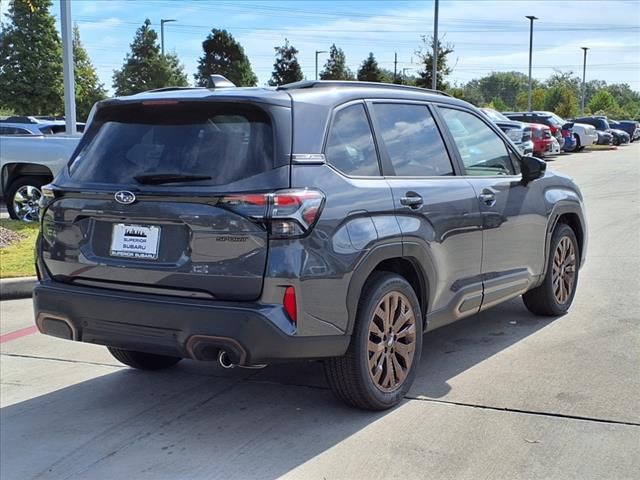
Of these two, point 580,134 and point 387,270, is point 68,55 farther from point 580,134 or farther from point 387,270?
point 580,134

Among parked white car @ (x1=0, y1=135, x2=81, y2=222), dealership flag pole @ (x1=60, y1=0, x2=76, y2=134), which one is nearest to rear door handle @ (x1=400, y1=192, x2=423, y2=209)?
parked white car @ (x1=0, y1=135, x2=81, y2=222)

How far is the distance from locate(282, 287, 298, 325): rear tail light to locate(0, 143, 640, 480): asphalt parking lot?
2.39ft

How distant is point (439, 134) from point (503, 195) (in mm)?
756

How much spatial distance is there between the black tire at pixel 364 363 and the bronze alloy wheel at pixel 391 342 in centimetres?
2

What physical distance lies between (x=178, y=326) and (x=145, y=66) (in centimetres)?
4677

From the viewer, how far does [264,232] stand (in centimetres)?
371

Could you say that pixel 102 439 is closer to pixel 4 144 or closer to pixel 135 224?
pixel 135 224

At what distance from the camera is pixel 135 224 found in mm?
4008

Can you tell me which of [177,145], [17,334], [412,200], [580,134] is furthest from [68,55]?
[580,134]

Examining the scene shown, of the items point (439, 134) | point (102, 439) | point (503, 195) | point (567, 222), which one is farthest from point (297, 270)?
point (567, 222)

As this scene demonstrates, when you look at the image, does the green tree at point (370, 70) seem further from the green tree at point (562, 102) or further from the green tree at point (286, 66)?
the green tree at point (562, 102)

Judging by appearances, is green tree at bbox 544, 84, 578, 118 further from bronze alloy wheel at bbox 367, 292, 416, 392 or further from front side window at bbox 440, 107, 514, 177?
bronze alloy wheel at bbox 367, 292, 416, 392

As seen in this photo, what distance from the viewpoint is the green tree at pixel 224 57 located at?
1823 inches

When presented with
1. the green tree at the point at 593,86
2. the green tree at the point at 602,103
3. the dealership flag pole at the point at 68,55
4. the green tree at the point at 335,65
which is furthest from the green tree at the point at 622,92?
the dealership flag pole at the point at 68,55
